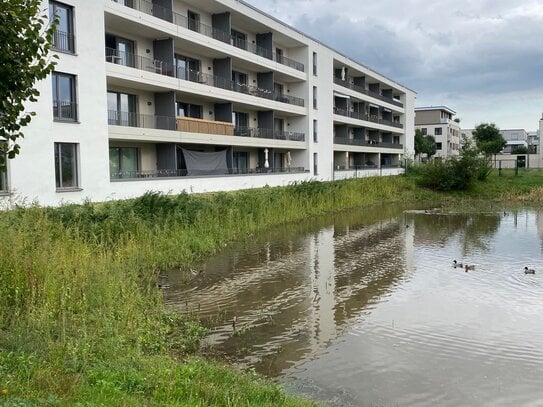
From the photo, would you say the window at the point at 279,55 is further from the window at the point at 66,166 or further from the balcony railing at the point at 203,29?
the window at the point at 66,166

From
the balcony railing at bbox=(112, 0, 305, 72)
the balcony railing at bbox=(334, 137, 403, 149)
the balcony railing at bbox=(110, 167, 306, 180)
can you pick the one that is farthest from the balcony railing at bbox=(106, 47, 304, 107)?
the balcony railing at bbox=(334, 137, 403, 149)

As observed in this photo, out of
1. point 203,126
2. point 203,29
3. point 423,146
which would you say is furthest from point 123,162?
point 423,146

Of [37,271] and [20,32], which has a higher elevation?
[20,32]

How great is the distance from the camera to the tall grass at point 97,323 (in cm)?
561

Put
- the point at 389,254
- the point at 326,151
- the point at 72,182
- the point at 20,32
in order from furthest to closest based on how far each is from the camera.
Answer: the point at 326,151, the point at 72,182, the point at 389,254, the point at 20,32

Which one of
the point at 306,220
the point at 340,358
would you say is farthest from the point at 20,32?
the point at 306,220

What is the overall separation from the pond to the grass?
108 cm

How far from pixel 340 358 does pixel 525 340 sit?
386 centimetres

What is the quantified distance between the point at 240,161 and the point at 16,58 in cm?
3403

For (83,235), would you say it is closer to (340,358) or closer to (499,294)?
(340,358)

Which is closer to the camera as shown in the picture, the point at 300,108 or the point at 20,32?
the point at 20,32

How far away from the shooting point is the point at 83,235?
14859 millimetres

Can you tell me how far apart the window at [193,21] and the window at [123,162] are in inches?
367

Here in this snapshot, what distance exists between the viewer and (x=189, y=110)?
1302 inches
